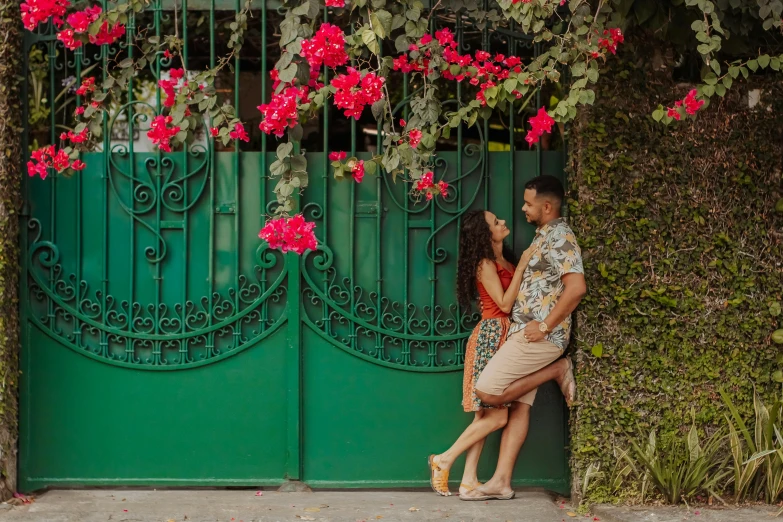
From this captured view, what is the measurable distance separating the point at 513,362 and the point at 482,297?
456 millimetres

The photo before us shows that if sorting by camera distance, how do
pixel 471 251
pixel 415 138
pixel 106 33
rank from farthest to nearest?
pixel 471 251 < pixel 106 33 < pixel 415 138

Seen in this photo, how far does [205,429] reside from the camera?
6.03 m

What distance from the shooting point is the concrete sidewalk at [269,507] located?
Answer: 17.8 feet

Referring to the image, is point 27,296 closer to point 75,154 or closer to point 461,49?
point 75,154

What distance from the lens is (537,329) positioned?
553cm

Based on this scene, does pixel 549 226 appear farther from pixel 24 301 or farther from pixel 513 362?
pixel 24 301

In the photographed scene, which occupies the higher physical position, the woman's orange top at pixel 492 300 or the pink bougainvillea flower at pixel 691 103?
the pink bougainvillea flower at pixel 691 103

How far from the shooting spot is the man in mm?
5445

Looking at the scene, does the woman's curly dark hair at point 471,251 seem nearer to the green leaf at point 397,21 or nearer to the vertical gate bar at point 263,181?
the vertical gate bar at point 263,181

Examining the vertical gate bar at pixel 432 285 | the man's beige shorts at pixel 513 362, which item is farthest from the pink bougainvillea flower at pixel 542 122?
the man's beige shorts at pixel 513 362

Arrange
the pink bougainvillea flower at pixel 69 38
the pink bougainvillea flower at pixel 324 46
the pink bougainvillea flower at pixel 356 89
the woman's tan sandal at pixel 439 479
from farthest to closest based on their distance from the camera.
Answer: the woman's tan sandal at pixel 439 479
the pink bougainvillea flower at pixel 69 38
the pink bougainvillea flower at pixel 356 89
the pink bougainvillea flower at pixel 324 46

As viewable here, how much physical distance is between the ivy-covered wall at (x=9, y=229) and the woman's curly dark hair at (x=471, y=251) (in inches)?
101

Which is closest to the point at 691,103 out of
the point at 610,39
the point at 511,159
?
the point at 610,39

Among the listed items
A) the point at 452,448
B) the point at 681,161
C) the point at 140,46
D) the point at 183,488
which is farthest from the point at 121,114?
the point at 681,161
